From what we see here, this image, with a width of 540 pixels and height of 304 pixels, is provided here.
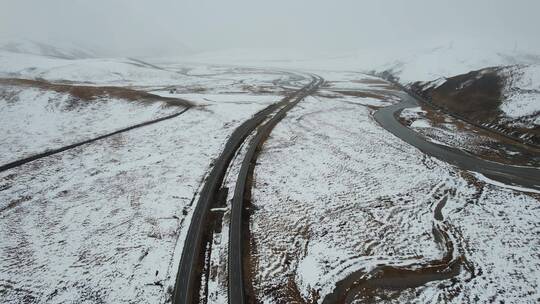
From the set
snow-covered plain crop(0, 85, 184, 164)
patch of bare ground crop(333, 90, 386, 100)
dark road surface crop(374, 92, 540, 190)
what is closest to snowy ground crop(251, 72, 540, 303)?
dark road surface crop(374, 92, 540, 190)

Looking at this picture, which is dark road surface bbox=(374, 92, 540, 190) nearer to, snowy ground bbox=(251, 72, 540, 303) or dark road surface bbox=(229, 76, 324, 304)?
snowy ground bbox=(251, 72, 540, 303)

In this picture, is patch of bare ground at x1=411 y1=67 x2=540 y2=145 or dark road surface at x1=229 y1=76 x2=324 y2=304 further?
patch of bare ground at x1=411 y1=67 x2=540 y2=145

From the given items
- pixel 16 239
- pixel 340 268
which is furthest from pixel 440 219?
pixel 16 239

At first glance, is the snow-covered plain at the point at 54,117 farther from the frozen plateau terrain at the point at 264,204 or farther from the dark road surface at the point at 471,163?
the dark road surface at the point at 471,163

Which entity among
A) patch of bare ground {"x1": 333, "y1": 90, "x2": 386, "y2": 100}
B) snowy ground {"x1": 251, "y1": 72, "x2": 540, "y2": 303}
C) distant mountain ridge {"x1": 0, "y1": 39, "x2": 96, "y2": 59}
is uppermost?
distant mountain ridge {"x1": 0, "y1": 39, "x2": 96, "y2": 59}

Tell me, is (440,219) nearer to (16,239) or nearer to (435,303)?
(435,303)

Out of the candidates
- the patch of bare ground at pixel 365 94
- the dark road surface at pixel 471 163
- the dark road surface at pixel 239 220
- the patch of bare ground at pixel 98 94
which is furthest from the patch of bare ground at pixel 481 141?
the patch of bare ground at pixel 98 94
